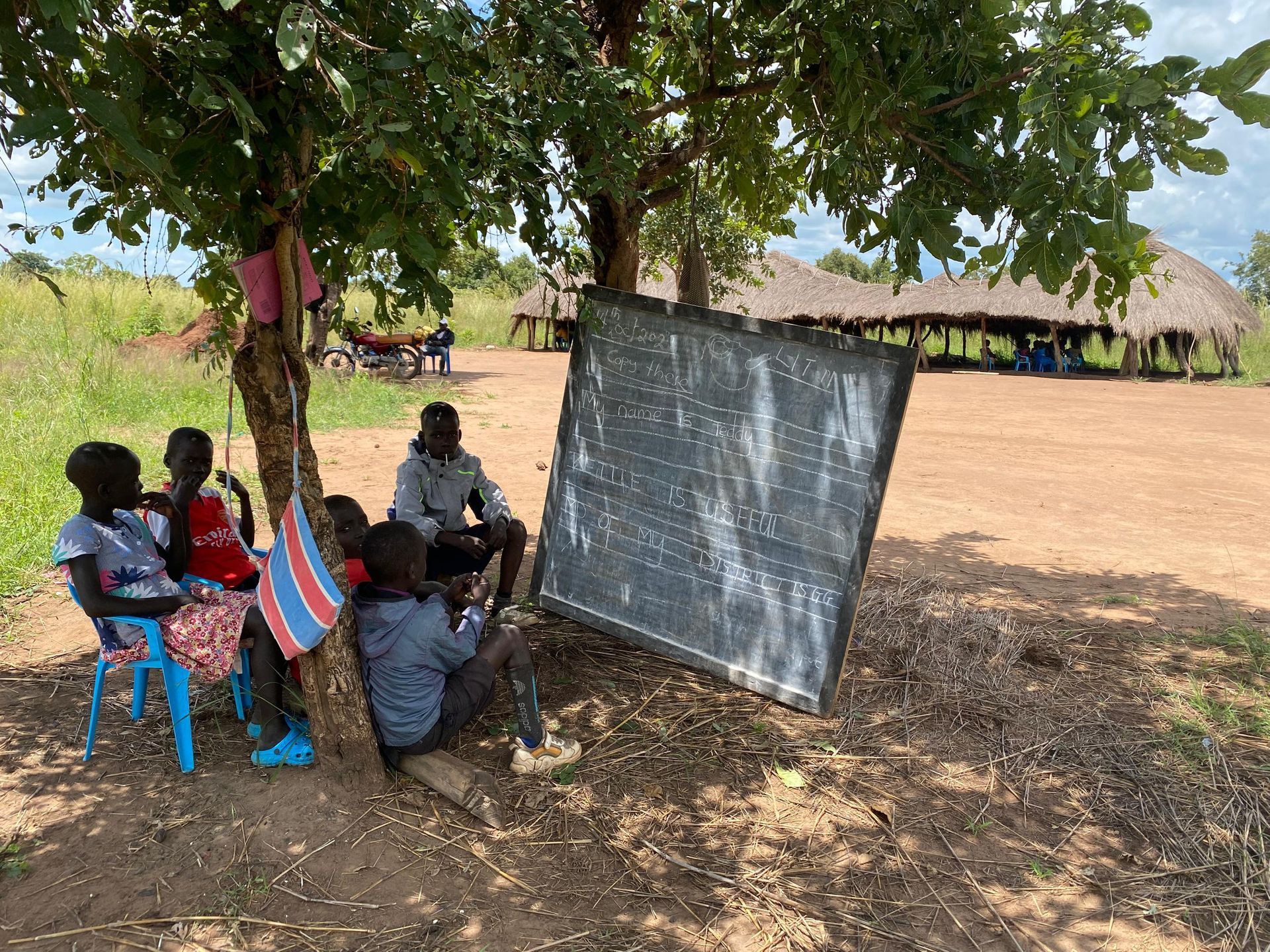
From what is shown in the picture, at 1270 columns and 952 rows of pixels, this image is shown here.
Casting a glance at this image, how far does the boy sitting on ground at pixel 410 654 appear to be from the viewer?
2762mm

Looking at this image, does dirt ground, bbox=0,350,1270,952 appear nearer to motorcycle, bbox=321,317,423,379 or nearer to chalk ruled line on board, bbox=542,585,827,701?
chalk ruled line on board, bbox=542,585,827,701

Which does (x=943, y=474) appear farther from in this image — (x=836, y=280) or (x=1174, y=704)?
(x=836, y=280)

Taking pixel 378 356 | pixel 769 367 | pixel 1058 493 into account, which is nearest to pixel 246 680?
pixel 769 367

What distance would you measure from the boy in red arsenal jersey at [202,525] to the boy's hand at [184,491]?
0.04ft

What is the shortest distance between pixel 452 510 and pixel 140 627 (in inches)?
62.0

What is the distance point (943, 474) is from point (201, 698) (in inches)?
303

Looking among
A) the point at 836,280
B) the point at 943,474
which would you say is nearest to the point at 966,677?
the point at 943,474

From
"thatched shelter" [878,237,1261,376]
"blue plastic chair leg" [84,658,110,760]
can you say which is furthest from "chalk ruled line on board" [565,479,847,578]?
"thatched shelter" [878,237,1261,376]

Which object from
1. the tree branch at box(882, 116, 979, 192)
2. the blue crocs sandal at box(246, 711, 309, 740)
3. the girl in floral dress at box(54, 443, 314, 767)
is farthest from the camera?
the tree branch at box(882, 116, 979, 192)

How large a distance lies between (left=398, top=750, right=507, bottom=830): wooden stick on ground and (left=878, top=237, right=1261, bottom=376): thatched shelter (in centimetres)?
2166

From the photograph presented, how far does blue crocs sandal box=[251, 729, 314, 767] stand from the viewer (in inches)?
112

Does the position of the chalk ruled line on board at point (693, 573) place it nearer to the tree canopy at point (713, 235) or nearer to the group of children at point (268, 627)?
the group of children at point (268, 627)

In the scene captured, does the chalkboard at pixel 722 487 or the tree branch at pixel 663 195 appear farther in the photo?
the tree branch at pixel 663 195

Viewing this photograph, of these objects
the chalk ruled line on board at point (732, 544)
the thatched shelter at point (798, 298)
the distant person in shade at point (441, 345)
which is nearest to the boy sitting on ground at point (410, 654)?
the chalk ruled line on board at point (732, 544)
